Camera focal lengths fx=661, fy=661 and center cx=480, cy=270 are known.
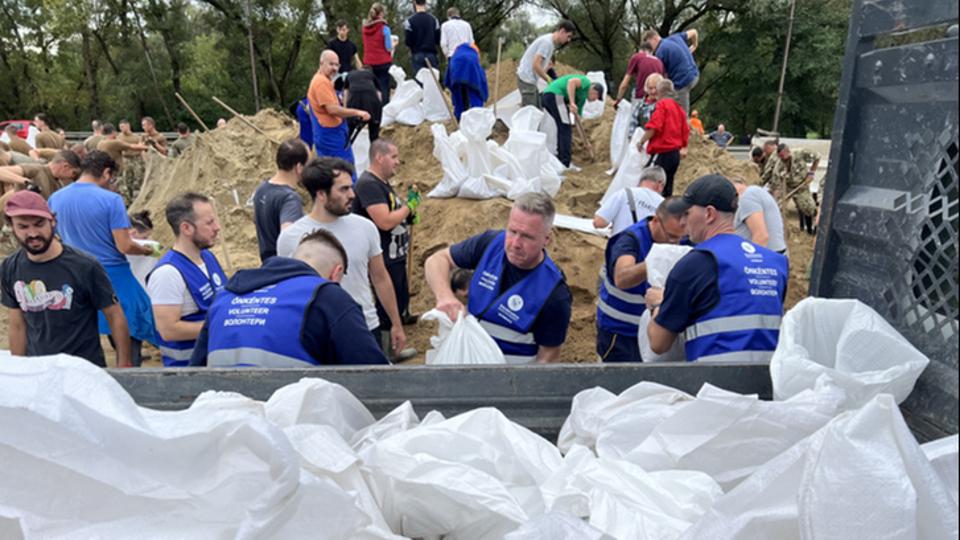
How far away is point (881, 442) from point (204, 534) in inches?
52.1

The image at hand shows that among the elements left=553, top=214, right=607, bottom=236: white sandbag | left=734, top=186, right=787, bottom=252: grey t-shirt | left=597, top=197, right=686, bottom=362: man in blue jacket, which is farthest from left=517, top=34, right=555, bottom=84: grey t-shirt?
left=597, top=197, right=686, bottom=362: man in blue jacket

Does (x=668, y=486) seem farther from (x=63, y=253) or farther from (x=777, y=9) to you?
(x=777, y=9)

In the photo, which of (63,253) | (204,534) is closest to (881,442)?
(204,534)

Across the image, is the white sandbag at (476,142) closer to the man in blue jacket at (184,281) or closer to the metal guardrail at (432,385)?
the man in blue jacket at (184,281)

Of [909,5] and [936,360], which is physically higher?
[909,5]

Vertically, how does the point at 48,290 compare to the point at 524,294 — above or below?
below

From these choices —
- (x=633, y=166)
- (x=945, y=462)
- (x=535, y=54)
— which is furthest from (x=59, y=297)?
(x=535, y=54)

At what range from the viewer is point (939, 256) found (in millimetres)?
1602

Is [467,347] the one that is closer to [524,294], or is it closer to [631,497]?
[524,294]

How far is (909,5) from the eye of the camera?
168 centimetres

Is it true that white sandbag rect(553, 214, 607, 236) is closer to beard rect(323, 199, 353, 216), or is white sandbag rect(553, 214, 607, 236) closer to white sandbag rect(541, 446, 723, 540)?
beard rect(323, 199, 353, 216)

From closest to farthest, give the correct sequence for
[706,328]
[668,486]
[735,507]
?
1. [735,507]
2. [668,486]
3. [706,328]

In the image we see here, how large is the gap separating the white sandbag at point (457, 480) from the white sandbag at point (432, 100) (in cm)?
947

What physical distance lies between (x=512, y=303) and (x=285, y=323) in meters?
1.19
